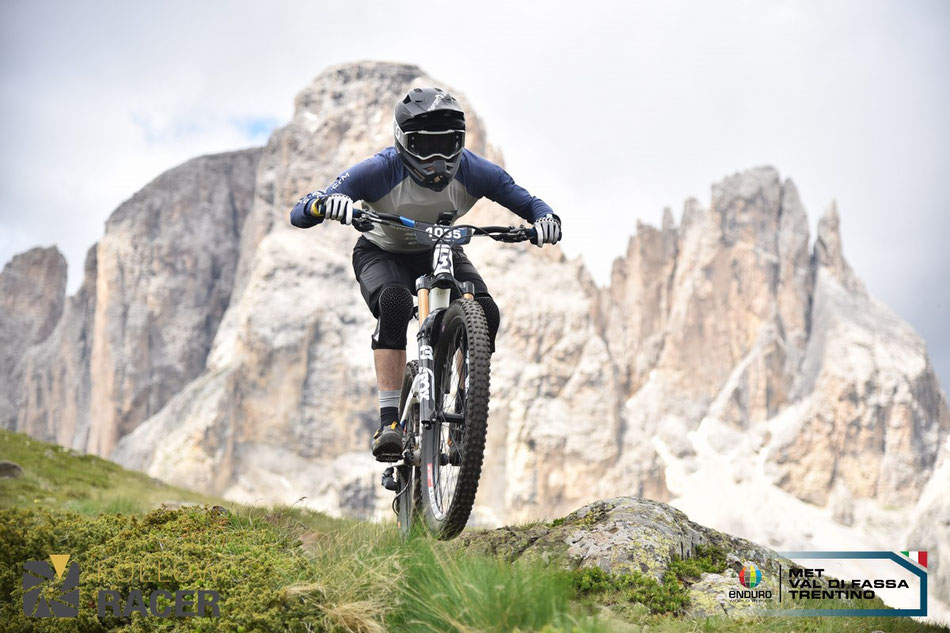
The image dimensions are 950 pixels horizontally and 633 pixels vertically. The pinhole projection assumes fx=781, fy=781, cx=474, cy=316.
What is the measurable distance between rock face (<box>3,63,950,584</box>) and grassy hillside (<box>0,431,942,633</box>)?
259 ft

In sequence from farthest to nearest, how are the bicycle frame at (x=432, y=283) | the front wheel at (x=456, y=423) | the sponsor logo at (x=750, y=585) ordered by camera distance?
the bicycle frame at (x=432, y=283), the sponsor logo at (x=750, y=585), the front wheel at (x=456, y=423)

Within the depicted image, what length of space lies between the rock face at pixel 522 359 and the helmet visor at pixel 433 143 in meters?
79.1

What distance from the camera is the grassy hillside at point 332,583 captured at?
417cm

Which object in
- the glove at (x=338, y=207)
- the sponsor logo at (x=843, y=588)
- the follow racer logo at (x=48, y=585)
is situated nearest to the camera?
the follow racer logo at (x=48, y=585)

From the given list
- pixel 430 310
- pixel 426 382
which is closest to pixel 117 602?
pixel 426 382

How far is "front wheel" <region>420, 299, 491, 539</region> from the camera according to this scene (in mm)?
5242

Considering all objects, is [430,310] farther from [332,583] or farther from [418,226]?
[332,583]

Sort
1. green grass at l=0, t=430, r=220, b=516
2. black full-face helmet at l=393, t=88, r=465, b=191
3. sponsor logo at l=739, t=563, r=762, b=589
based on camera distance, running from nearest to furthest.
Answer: sponsor logo at l=739, t=563, r=762, b=589
black full-face helmet at l=393, t=88, r=465, b=191
green grass at l=0, t=430, r=220, b=516

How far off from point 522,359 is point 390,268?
90843 mm

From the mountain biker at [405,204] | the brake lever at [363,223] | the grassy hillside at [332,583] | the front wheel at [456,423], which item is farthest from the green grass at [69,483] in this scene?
the brake lever at [363,223]

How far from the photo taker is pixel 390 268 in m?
6.90

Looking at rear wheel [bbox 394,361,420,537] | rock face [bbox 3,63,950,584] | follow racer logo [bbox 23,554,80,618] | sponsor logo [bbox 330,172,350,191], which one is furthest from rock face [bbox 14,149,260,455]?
follow racer logo [bbox 23,554,80,618]

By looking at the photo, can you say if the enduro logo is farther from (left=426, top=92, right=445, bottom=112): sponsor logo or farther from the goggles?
(left=426, top=92, right=445, bottom=112): sponsor logo

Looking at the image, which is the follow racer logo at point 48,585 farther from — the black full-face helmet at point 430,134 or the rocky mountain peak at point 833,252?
the rocky mountain peak at point 833,252
